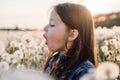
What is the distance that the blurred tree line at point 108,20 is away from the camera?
1.28 meters

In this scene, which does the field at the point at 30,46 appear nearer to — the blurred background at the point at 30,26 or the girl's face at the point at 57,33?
the blurred background at the point at 30,26

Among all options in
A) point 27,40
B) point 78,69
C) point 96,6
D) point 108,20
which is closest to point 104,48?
point 108,20

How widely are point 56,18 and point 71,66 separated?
21 centimetres

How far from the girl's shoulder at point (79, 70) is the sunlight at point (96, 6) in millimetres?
273

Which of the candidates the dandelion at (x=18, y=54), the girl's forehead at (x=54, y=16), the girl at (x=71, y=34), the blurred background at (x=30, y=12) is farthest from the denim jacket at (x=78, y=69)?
the dandelion at (x=18, y=54)

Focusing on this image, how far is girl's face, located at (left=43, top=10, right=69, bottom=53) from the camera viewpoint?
1028mm

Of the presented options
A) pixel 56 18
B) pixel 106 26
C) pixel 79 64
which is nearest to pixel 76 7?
pixel 56 18

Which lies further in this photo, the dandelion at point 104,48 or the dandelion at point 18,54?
the dandelion at point 104,48

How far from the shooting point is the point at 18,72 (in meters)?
0.38

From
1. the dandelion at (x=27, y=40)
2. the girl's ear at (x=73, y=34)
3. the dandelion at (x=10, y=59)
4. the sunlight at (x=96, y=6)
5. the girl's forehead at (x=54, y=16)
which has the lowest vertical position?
the dandelion at (x=10, y=59)

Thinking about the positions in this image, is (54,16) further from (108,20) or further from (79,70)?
(108,20)

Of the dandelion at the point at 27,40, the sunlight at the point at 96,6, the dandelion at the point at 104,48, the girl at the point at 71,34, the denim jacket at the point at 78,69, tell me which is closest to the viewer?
the denim jacket at the point at 78,69

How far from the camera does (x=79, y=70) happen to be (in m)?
0.92

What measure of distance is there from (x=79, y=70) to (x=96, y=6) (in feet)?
1.34
